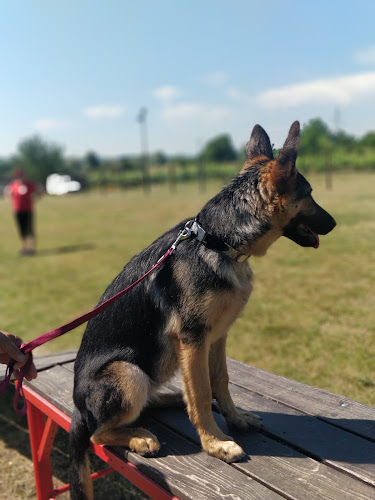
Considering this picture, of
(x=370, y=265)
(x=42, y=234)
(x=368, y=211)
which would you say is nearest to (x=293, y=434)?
(x=370, y=265)

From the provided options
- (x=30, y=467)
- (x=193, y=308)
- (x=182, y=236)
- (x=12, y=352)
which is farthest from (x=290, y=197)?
(x=30, y=467)

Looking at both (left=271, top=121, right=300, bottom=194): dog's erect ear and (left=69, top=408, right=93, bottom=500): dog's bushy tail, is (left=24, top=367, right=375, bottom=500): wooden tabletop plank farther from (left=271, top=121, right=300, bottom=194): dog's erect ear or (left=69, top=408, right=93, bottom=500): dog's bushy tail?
(left=271, top=121, right=300, bottom=194): dog's erect ear

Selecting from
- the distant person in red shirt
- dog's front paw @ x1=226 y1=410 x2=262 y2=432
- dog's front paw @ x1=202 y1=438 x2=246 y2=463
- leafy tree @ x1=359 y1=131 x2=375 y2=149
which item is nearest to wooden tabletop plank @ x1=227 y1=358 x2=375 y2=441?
dog's front paw @ x1=226 y1=410 x2=262 y2=432

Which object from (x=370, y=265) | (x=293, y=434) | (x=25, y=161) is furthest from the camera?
(x=25, y=161)

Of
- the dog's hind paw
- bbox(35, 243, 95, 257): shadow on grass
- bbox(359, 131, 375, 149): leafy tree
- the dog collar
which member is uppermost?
bbox(359, 131, 375, 149): leafy tree

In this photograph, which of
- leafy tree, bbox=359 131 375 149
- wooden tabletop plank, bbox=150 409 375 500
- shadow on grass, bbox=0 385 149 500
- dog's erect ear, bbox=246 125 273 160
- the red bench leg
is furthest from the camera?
leafy tree, bbox=359 131 375 149

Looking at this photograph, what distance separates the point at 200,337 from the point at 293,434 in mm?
820

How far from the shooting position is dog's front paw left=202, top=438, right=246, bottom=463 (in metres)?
2.33

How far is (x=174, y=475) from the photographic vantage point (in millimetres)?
2240

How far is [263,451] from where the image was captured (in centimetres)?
244

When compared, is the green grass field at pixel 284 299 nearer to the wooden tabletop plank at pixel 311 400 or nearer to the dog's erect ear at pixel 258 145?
the wooden tabletop plank at pixel 311 400

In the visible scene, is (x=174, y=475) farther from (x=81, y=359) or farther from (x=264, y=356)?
(x=264, y=356)

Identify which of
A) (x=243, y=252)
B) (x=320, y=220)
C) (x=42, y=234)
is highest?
(x=320, y=220)

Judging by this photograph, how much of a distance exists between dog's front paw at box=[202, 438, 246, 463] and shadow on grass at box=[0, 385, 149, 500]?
5.13 ft
